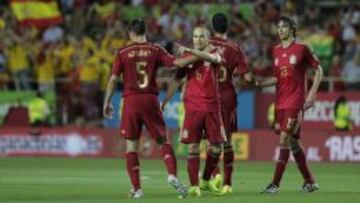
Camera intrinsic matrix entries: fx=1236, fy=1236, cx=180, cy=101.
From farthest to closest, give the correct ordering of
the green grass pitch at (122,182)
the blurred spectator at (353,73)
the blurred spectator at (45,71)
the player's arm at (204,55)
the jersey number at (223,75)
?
the blurred spectator at (45,71) → the blurred spectator at (353,73) → the jersey number at (223,75) → the green grass pitch at (122,182) → the player's arm at (204,55)

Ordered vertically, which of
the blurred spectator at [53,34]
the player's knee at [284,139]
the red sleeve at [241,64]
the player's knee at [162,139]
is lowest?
the player's knee at [284,139]

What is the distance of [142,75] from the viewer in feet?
54.1

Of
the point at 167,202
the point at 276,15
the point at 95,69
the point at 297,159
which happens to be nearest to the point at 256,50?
the point at 276,15

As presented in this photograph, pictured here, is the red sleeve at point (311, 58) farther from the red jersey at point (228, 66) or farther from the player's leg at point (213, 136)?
the player's leg at point (213, 136)

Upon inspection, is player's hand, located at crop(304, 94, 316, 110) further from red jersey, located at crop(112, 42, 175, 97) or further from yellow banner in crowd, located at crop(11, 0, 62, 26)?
yellow banner in crowd, located at crop(11, 0, 62, 26)

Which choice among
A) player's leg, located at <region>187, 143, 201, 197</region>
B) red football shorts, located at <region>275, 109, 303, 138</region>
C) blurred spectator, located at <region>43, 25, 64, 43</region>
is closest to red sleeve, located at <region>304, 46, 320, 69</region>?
red football shorts, located at <region>275, 109, 303, 138</region>

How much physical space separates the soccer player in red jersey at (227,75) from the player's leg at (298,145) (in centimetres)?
80

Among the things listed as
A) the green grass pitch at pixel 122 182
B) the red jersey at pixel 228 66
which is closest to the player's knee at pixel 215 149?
the green grass pitch at pixel 122 182

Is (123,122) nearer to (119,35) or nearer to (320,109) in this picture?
(320,109)

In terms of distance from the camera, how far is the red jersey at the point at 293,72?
17484 mm

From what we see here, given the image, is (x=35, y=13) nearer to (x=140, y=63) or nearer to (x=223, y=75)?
(x=223, y=75)

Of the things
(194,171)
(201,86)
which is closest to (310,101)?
(201,86)

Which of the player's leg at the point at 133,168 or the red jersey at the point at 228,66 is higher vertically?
the red jersey at the point at 228,66

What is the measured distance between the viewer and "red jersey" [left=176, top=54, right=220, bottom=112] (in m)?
16.7
